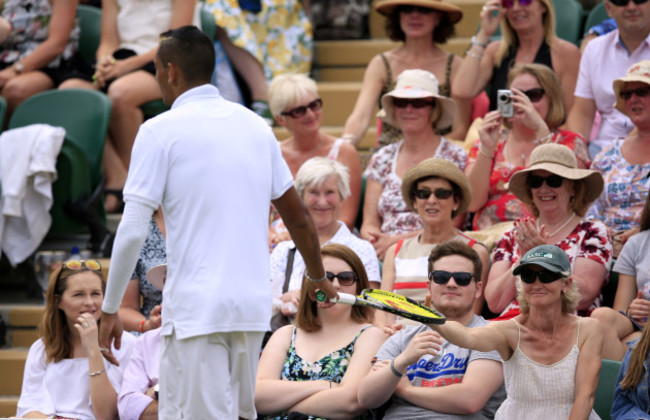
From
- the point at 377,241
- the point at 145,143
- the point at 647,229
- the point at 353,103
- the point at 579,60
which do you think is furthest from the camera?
the point at 353,103

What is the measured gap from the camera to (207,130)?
3949 mm

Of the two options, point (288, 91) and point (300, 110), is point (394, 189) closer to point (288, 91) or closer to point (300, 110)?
point (300, 110)

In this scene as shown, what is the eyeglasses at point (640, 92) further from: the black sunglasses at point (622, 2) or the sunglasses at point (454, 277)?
the sunglasses at point (454, 277)

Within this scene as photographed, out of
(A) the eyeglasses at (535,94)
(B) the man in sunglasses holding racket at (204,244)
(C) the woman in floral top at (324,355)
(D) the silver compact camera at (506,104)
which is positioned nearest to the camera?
(B) the man in sunglasses holding racket at (204,244)

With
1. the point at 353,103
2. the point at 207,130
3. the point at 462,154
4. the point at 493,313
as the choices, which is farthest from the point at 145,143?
the point at 353,103

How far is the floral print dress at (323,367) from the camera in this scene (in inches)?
207

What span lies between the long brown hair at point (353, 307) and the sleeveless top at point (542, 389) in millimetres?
986

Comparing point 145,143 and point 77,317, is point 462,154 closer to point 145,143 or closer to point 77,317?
point 77,317

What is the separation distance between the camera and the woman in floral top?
16.7ft

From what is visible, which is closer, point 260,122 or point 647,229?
point 260,122

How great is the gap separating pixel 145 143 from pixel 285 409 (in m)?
1.75

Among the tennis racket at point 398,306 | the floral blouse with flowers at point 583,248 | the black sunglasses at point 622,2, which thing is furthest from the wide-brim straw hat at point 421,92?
the tennis racket at point 398,306

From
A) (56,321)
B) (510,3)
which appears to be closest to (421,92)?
(510,3)

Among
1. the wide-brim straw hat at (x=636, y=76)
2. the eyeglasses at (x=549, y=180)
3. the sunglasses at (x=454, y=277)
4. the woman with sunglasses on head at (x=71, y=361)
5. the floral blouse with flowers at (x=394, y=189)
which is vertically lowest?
the woman with sunglasses on head at (x=71, y=361)
